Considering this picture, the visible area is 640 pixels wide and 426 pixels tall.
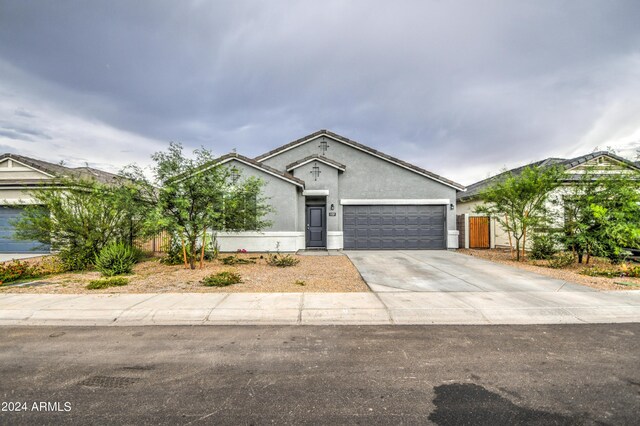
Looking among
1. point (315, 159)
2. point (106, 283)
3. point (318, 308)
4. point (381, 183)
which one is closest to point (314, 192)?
point (315, 159)

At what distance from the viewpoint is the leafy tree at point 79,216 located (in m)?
9.30

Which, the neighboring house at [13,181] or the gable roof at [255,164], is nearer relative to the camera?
the gable roof at [255,164]

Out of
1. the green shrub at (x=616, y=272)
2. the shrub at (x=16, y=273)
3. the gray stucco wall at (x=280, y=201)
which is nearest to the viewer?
the shrub at (x=16, y=273)

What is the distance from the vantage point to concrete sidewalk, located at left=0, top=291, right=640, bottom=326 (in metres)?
5.31

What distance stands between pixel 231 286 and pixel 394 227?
10592 mm

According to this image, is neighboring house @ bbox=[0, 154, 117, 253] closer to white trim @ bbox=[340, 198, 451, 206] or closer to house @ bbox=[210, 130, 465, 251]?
house @ bbox=[210, 130, 465, 251]

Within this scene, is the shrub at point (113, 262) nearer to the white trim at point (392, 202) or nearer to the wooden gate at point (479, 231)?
the white trim at point (392, 202)

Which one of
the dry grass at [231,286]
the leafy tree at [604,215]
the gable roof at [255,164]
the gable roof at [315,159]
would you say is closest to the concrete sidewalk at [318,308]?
the dry grass at [231,286]

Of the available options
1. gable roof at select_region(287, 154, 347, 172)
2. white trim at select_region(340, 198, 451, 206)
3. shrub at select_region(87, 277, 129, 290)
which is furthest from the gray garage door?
shrub at select_region(87, 277, 129, 290)

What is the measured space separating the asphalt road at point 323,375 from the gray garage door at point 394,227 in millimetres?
10941

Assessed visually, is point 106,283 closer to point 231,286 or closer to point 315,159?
point 231,286

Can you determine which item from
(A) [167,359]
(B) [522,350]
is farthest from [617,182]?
(A) [167,359]

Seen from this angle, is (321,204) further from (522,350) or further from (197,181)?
(522,350)

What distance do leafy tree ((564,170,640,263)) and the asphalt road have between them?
6.52 m
